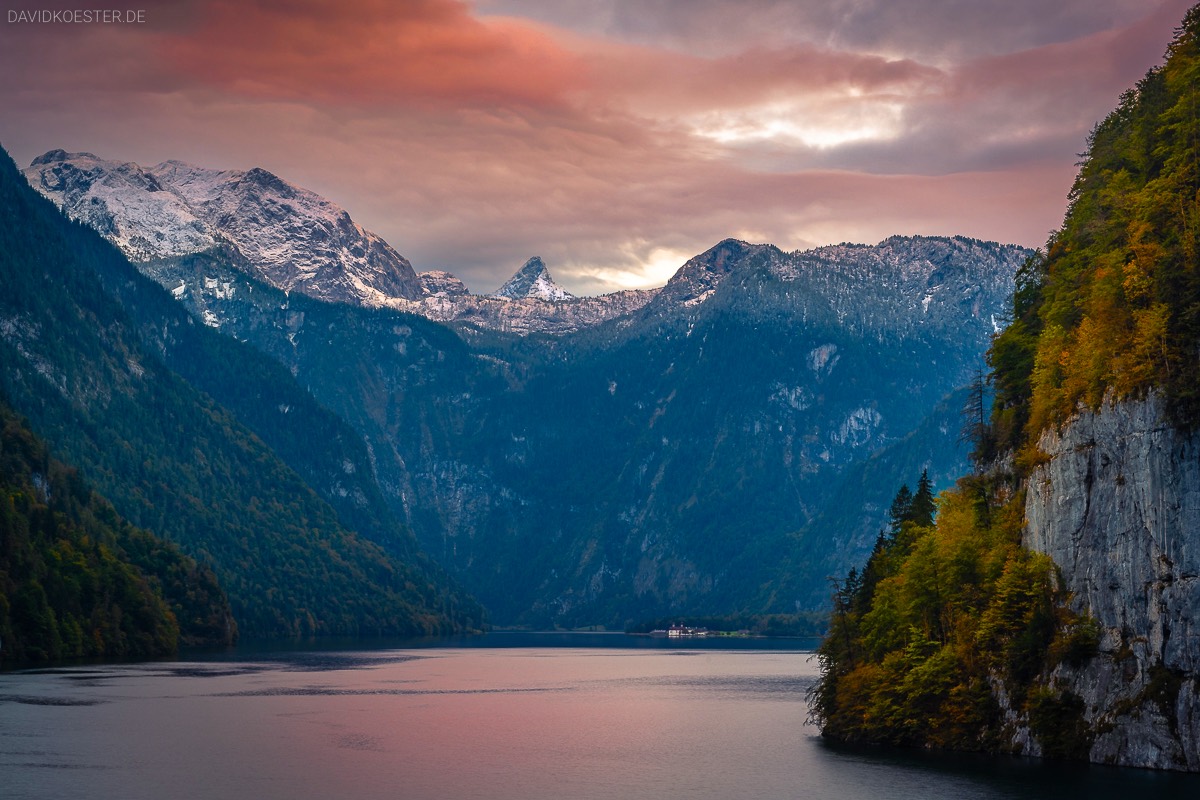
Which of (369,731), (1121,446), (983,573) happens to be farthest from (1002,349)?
(369,731)

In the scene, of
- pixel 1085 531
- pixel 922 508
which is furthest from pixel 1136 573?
pixel 922 508

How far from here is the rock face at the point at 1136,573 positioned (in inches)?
3509

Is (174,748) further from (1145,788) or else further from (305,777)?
(1145,788)

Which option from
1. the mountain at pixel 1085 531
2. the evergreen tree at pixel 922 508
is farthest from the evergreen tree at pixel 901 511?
the mountain at pixel 1085 531

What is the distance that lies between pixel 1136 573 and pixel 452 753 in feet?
178

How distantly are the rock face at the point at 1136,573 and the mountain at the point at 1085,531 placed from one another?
0.12 metres

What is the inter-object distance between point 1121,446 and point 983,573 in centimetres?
1896

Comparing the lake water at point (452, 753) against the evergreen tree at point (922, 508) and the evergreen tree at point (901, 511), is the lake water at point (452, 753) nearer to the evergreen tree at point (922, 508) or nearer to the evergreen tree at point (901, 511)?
the evergreen tree at point (901, 511)

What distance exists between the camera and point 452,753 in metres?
119

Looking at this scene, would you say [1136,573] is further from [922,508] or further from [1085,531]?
[922,508]

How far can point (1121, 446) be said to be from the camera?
9575 centimetres

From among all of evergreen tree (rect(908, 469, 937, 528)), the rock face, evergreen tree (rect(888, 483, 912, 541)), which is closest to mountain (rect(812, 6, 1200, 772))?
the rock face

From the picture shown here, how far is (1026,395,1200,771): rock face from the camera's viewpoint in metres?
89.1

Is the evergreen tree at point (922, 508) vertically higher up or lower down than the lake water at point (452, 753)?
higher up
